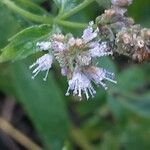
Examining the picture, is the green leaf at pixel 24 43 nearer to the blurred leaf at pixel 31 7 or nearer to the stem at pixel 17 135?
the blurred leaf at pixel 31 7

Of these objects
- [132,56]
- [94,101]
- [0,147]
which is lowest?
[0,147]

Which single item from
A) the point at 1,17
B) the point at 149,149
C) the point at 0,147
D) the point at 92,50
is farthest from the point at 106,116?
the point at 92,50

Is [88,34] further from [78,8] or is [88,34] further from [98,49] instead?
[78,8]

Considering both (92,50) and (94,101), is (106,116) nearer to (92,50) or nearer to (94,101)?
(94,101)

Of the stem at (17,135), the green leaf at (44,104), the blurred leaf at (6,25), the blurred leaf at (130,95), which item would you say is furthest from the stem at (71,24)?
the stem at (17,135)

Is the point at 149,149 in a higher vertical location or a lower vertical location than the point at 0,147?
higher

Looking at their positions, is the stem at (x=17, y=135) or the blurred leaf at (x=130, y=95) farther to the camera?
the stem at (x=17, y=135)
